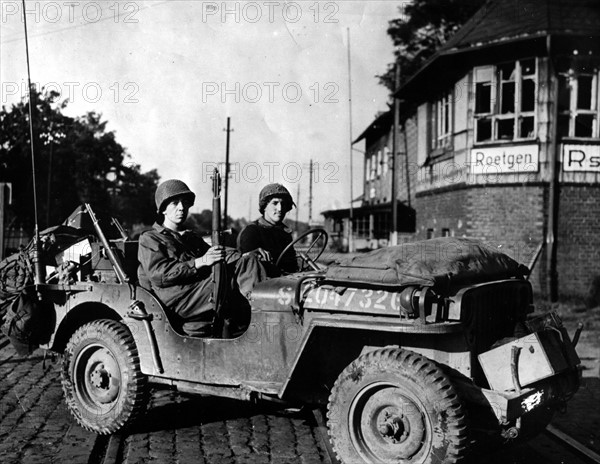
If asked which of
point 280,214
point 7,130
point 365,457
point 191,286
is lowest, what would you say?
point 365,457

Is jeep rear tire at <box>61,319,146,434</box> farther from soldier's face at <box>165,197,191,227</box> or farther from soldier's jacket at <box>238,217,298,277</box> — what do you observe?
soldier's jacket at <box>238,217,298,277</box>

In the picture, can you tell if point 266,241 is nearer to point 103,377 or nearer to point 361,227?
point 103,377

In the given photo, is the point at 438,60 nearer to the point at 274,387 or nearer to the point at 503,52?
the point at 503,52

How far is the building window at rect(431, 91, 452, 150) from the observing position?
61.2 ft

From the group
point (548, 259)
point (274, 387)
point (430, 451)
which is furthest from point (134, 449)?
point (548, 259)

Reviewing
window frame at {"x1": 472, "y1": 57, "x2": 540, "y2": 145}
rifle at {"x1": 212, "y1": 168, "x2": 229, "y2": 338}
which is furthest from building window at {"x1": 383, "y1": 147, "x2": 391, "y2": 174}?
rifle at {"x1": 212, "y1": 168, "x2": 229, "y2": 338}

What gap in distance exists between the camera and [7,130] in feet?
86.2

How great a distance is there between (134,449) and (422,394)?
2368mm

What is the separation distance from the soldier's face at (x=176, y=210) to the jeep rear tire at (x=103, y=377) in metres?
0.98

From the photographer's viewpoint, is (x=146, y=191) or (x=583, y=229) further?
(x=146, y=191)

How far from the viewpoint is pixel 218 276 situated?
4840mm

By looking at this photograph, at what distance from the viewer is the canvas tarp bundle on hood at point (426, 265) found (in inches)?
159

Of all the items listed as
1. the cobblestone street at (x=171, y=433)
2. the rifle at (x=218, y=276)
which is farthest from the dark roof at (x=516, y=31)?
the rifle at (x=218, y=276)

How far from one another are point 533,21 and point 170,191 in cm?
1360
